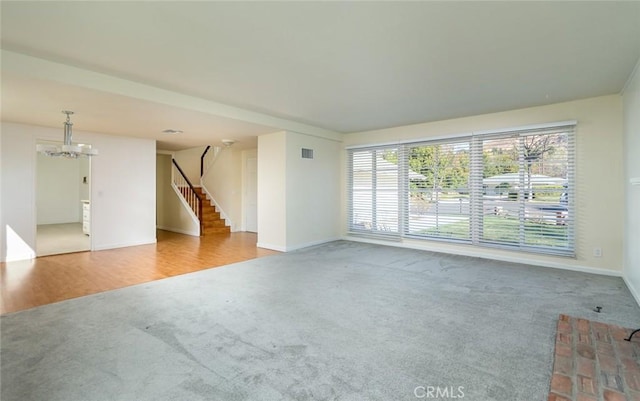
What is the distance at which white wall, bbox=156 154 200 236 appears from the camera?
9.09 meters

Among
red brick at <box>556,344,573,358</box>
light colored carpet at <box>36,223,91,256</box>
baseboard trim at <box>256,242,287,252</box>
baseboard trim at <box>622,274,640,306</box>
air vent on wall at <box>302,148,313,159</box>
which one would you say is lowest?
red brick at <box>556,344,573,358</box>

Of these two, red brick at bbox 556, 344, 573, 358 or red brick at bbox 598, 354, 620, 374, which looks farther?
red brick at bbox 556, 344, 573, 358

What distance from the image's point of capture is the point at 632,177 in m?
3.80

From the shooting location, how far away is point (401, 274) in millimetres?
4676

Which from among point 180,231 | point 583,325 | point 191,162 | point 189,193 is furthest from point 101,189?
point 583,325

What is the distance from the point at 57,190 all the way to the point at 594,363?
14006 mm

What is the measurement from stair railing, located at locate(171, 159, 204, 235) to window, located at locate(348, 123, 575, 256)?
4.55 m

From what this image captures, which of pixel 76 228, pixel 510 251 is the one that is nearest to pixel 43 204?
pixel 76 228

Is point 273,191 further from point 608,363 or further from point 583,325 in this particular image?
point 608,363

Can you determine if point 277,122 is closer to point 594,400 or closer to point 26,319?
point 26,319

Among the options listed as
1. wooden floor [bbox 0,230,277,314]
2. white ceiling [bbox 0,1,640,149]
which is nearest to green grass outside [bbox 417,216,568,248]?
white ceiling [bbox 0,1,640,149]

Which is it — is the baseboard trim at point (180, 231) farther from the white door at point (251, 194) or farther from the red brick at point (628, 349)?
the red brick at point (628, 349)

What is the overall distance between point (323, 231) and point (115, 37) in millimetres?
5495

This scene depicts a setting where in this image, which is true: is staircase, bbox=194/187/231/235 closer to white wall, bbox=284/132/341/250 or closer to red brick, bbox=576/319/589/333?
white wall, bbox=284/132/341/250
